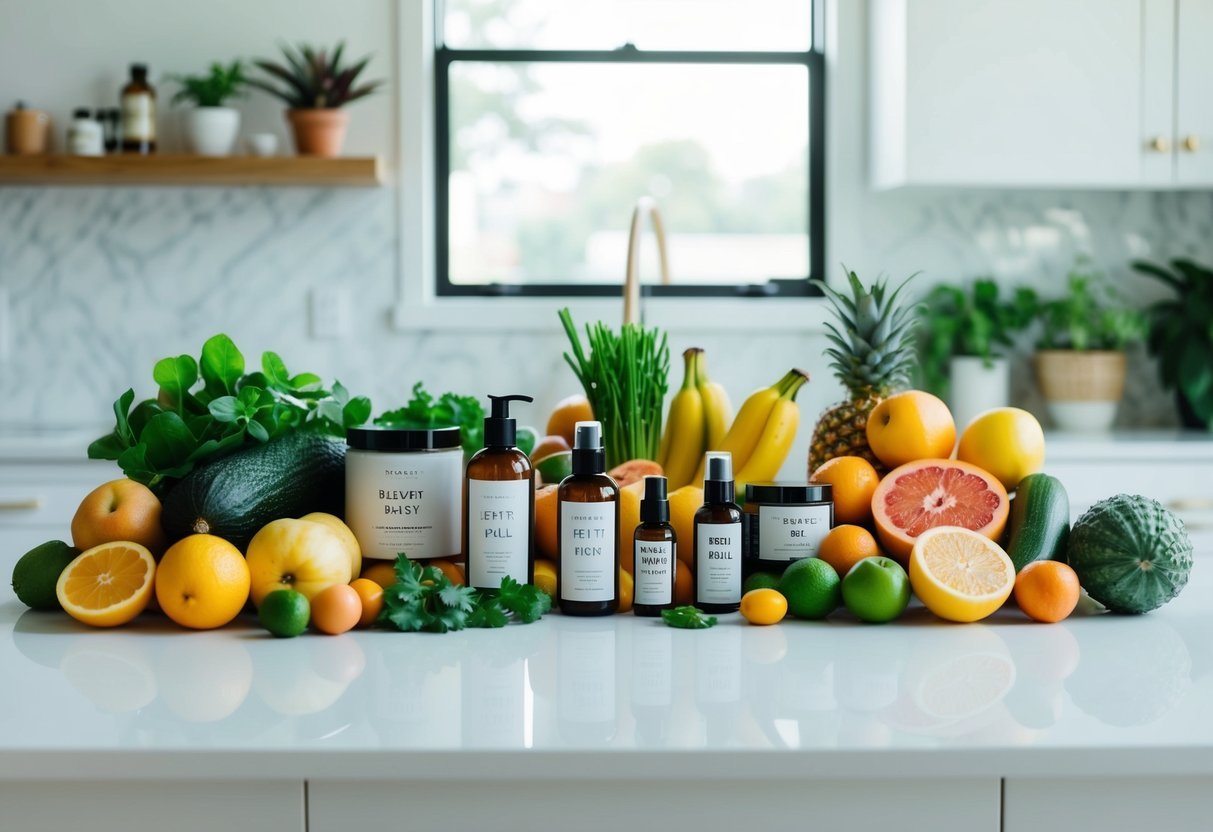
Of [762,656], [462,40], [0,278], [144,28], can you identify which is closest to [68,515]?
[0,278]

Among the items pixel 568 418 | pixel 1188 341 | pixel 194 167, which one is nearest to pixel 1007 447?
pixel 568 418

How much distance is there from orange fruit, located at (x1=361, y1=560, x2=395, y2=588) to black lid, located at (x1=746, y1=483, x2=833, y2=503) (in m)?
0.41

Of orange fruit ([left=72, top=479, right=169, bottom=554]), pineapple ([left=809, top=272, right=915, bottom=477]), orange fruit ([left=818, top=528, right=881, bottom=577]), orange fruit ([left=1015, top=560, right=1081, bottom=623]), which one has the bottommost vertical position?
orange fruit ([left=1015, top=560, right=1081, bottom=623])

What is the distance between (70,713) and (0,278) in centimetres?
279

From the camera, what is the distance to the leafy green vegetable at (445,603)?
123cm

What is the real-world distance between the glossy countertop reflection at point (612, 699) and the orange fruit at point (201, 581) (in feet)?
0.08

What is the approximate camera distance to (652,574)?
50.8 inches

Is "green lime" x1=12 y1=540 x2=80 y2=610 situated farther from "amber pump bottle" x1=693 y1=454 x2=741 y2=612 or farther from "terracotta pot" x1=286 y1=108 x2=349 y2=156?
"terracotta pot" x1=286 y1=108 x2=349 y2=156

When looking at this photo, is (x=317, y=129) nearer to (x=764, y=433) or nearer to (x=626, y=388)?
(x=626, y=388)

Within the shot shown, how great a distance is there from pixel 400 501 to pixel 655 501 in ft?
0.91

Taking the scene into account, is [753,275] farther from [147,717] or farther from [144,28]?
[147,717]

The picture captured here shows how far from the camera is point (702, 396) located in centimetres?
165

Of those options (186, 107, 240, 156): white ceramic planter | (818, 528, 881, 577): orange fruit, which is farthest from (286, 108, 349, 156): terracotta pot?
(818, 528, 881, 577): orange fruit

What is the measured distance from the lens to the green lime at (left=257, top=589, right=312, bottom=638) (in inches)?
46.9
